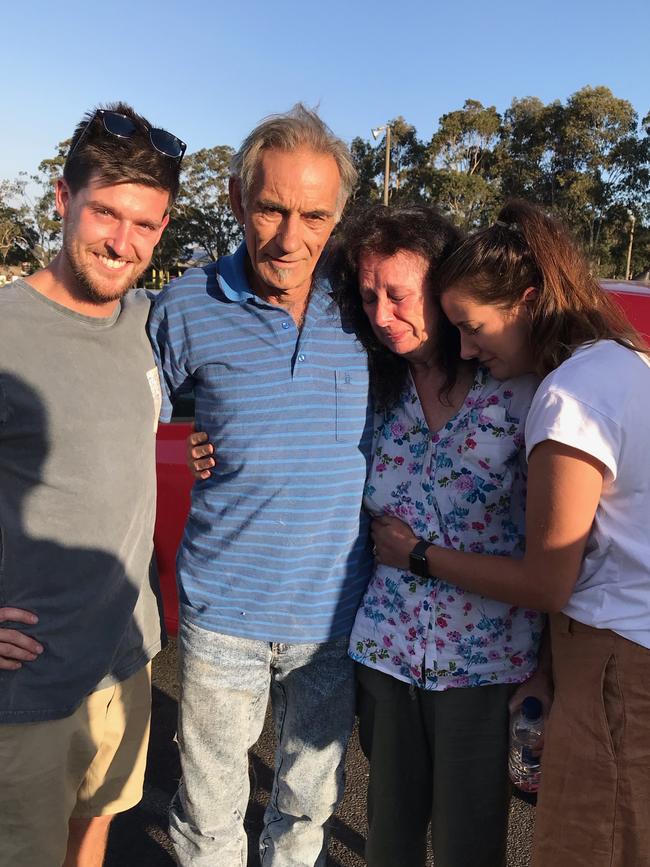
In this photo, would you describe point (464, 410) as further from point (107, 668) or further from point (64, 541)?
point (107, 668)

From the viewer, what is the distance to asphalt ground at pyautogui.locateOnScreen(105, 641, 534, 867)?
7.86 feet

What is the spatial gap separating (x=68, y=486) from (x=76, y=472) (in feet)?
0.13

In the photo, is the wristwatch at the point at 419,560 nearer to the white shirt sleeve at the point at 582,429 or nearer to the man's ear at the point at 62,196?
the white shirt sleeve at the point at 582,429

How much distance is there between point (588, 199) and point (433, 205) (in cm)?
2771

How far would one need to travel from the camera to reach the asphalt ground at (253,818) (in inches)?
94.3

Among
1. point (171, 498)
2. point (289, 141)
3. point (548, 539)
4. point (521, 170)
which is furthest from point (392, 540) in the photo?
point (521, 170)

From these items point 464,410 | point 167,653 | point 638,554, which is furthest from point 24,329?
point 167,653

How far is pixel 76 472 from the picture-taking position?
68.8 inches

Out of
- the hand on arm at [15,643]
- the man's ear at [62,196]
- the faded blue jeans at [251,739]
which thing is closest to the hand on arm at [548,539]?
the faded blue jeans at [251,739]

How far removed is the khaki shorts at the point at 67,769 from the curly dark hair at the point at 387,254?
1.15m

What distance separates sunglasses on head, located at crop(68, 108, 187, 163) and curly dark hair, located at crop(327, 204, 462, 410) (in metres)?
0.51

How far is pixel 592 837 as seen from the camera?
1.42 metres

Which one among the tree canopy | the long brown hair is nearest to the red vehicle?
the long brown hair

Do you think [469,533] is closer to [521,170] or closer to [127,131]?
[127,131]
